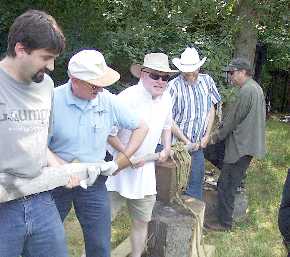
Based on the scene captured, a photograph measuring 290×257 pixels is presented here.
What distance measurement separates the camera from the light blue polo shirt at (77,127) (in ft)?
10.1

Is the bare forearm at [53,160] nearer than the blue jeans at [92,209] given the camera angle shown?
Yes

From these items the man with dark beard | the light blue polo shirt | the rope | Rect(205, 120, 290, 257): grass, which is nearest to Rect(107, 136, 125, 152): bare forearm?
the light blue polo shirt

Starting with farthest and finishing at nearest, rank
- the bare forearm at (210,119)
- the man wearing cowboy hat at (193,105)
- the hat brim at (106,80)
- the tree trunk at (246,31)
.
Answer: the tree trunk at (246,31), the bare forearm at (210,119), the man wearing cowboy hat at (193,105), the hat brim at (106,80)

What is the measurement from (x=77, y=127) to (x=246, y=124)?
278 centimetres

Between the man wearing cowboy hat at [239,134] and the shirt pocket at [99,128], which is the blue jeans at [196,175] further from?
the shirt pocket at [99,128]

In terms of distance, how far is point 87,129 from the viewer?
3098 millimetres

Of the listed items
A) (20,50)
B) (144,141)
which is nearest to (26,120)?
(20,50)

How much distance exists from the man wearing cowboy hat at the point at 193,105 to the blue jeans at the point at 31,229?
2.45m

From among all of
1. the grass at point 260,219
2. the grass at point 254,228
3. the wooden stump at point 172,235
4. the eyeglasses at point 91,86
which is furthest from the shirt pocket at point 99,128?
the grass at point 260,219

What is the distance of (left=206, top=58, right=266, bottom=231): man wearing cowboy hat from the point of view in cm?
541

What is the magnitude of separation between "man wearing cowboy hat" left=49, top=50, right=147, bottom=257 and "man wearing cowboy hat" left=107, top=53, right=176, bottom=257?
56 cm

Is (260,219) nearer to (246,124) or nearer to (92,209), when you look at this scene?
(246,124)

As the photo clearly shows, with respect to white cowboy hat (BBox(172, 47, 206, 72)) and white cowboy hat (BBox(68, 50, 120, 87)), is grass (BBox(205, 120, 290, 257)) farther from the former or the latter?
white cowboy hat (BBox(68, 50, 120, 87))

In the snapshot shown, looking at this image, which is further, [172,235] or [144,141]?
[172,235]
